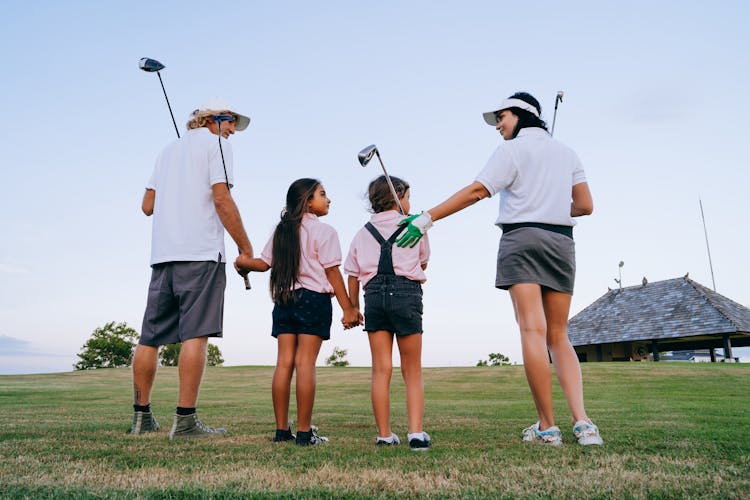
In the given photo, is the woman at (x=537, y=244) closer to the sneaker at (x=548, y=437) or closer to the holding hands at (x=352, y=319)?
the sneaker at (x=548, y=437)

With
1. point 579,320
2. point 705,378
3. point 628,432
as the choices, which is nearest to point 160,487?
point 628,432

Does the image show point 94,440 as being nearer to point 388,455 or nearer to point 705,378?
point 388,455

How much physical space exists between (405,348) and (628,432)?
6.72 feet

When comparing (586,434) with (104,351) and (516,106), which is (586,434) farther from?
(104,351)

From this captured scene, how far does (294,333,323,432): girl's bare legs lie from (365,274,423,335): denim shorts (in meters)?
0.49

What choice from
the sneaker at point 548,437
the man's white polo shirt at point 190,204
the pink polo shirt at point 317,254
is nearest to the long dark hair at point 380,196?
the pink polo shirt at point 317,254

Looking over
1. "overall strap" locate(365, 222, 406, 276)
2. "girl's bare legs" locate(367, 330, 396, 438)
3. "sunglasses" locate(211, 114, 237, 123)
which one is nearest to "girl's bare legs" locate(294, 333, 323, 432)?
"girl's bare legs" locate(367, 330, 396, 438)

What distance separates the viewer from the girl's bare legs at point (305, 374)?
457 cm

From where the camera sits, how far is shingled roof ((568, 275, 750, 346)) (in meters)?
34.1

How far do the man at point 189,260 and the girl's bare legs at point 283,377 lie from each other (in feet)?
1.80

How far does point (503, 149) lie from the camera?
4562 mm

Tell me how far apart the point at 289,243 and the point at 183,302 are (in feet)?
3.19

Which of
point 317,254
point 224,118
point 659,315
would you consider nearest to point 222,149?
point 224,118

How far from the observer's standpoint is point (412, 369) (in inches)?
177
